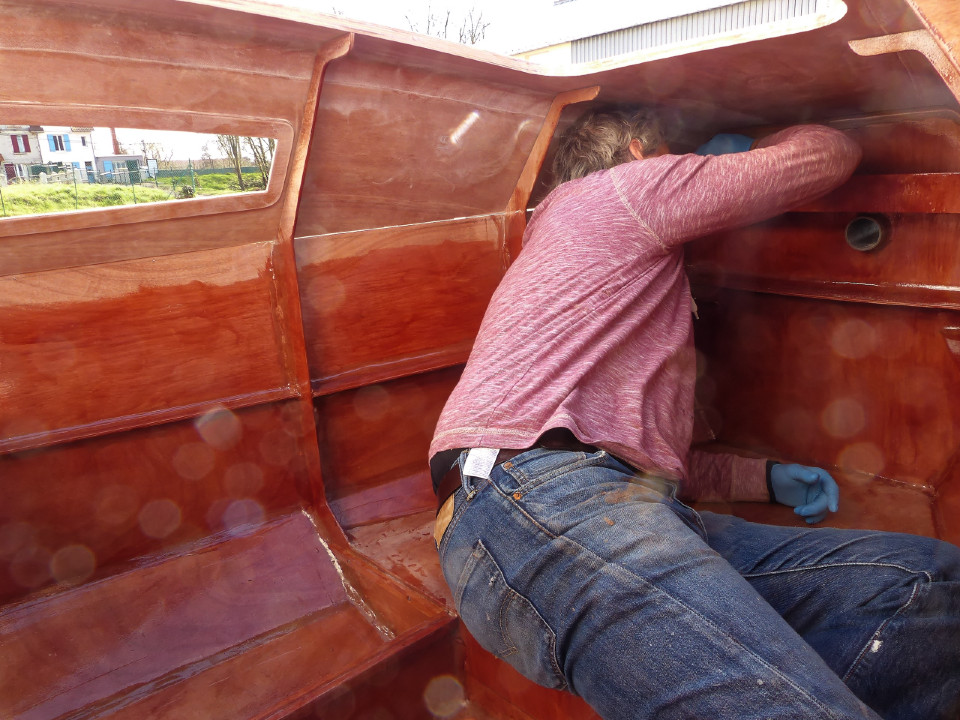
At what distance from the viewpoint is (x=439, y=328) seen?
8.43 feet

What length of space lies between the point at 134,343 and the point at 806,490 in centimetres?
210

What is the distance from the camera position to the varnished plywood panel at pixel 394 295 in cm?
230

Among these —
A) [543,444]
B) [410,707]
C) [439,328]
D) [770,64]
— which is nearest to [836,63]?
[770,64]

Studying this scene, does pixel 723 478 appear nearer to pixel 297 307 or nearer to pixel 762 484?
pixel 762 484

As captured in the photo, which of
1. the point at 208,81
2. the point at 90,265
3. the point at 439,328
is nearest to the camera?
the point at 208,81

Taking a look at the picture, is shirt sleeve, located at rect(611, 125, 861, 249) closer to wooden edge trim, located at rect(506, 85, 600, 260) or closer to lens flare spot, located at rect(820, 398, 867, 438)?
wooden edge trim, located at rect(506, 85, 600, 260)

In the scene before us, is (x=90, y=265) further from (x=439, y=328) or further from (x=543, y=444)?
(x=543, y=444)

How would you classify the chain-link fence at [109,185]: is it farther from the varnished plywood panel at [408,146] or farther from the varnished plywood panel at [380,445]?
the varnished plywood panel at [380,445]

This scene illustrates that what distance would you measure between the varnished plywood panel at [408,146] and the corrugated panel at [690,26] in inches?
499

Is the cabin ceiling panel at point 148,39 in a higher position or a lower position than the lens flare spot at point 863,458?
higher

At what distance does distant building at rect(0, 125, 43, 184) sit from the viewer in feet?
5.13

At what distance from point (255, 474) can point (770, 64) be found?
6.33 feet

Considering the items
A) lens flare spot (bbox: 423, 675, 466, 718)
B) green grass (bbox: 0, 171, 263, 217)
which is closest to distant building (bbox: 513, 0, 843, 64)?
green grass (bbox: 0, 171, 263, 217)

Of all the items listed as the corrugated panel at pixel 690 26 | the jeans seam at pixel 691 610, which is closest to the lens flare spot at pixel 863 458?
the jeans seam at pixel 691 610
